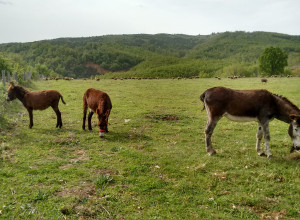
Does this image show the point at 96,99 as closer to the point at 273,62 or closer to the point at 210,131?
the point at 210,131

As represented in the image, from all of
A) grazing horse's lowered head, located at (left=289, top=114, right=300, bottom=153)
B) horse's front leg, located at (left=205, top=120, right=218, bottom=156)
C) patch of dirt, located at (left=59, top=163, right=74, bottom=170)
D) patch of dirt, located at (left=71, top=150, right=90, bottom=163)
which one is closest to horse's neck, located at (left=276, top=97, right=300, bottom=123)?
grazing horse's lowered head, located at (left=289, top=114, right=300, bottom=153)

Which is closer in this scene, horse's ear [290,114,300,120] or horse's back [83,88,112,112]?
horse's ear [290,114,300,120]

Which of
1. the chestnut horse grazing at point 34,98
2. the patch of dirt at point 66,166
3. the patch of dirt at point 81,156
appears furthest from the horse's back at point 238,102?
the chestnut horse grazing at point 34,98

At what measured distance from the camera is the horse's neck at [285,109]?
7629 millimetres

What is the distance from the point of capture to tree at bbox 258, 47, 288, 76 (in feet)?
243

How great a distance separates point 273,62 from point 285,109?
257 ft

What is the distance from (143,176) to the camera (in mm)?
6586

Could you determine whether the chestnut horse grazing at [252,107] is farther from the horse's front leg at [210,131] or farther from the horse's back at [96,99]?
the horse's back at [96,99]

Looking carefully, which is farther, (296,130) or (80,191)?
(296,130)

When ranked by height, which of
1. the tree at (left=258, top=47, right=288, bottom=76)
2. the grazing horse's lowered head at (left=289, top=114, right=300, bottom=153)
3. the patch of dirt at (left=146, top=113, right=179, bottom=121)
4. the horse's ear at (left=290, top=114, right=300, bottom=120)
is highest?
the tree at (left=258, top=47, right=288, bottom=76)

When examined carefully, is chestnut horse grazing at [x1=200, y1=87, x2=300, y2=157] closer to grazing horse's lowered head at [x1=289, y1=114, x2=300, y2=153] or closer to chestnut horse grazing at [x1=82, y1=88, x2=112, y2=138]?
grazing horse's lowered head at [x1=289, y1=114, x2=300, y2=153]

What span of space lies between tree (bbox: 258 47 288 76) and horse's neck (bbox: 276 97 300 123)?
76.7 metres

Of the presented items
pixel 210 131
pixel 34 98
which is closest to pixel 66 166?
pixel 210 131

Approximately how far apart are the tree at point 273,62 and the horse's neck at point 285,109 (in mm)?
76739
